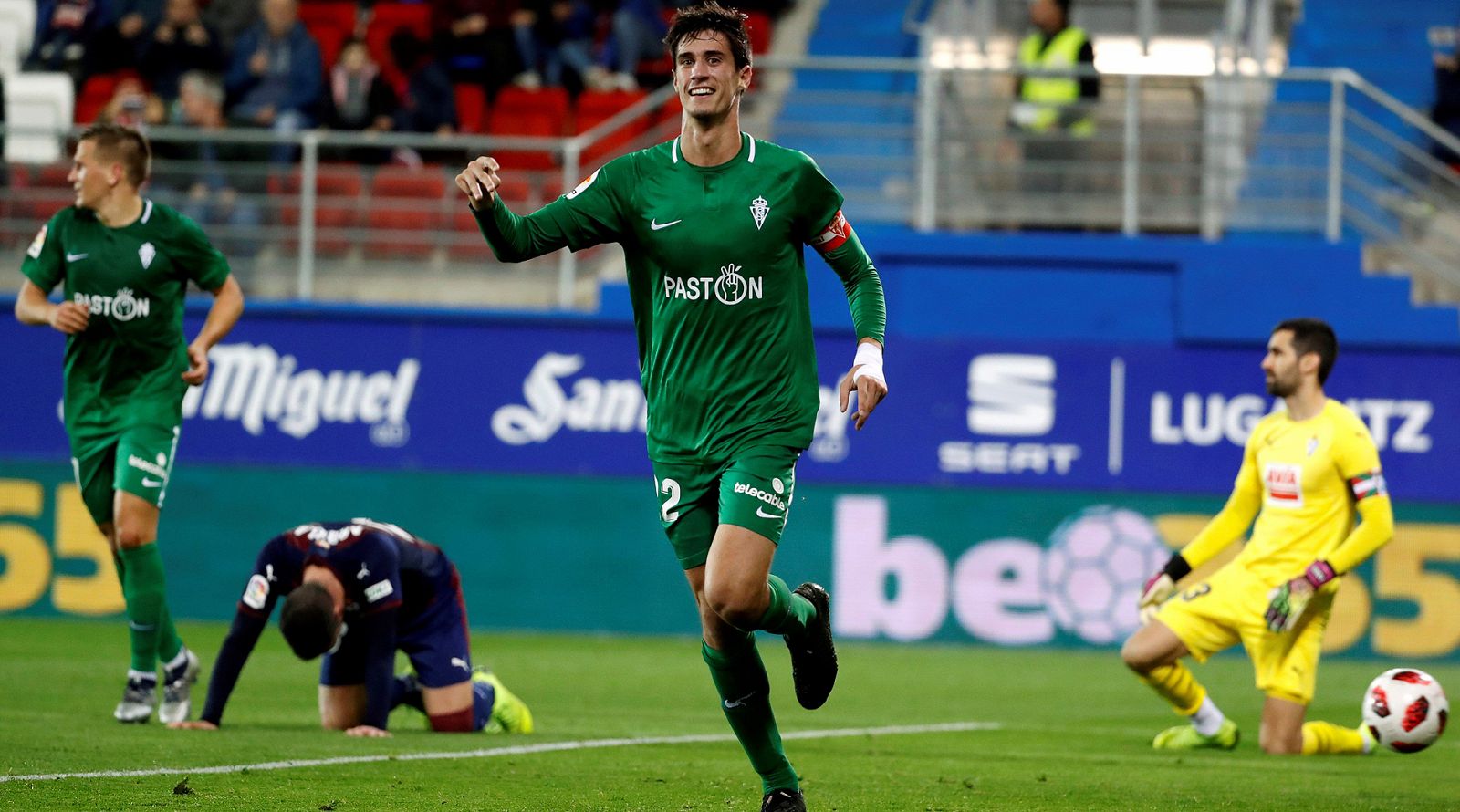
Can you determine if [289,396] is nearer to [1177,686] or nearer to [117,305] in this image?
[117,305]

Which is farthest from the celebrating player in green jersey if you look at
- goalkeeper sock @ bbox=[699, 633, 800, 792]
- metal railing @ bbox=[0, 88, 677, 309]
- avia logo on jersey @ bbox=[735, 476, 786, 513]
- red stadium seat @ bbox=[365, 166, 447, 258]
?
red stadium seat @ bbox=[365, 166, 447, 258]

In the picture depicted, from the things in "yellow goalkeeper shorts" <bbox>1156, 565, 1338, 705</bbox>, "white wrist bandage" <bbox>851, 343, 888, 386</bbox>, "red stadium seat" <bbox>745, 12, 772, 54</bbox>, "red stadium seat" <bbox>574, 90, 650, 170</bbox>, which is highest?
"red stadium seat" <bbox>745, 12, 772, 54</bbox>

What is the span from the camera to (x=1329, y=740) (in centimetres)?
922

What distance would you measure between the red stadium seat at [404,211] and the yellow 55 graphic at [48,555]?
318 centimetres

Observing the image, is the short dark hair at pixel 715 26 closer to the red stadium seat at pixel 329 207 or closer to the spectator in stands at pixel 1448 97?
the red stadium seat at pixel 329 207

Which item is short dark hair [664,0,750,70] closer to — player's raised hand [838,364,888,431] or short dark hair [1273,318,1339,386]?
player's raised hand [838,364,888,431]

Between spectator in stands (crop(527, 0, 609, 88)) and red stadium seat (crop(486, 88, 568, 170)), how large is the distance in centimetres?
32

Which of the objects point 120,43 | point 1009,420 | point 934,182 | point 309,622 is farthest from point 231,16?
point 309,622

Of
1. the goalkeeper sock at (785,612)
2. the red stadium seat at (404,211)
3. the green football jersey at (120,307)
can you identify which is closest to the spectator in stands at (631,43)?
the red stadium seat at (404,211)

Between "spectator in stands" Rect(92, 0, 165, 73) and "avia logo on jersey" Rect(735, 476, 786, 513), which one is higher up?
"spectator in stands" Rect(92, 0, 165, 73)

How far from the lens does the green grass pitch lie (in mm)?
6527

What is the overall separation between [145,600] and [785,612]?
3.96 metres

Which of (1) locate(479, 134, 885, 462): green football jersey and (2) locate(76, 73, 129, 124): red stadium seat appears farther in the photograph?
(2) locate(76, 73, 129, 124): red stadium seat

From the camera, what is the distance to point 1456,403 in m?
15.5
